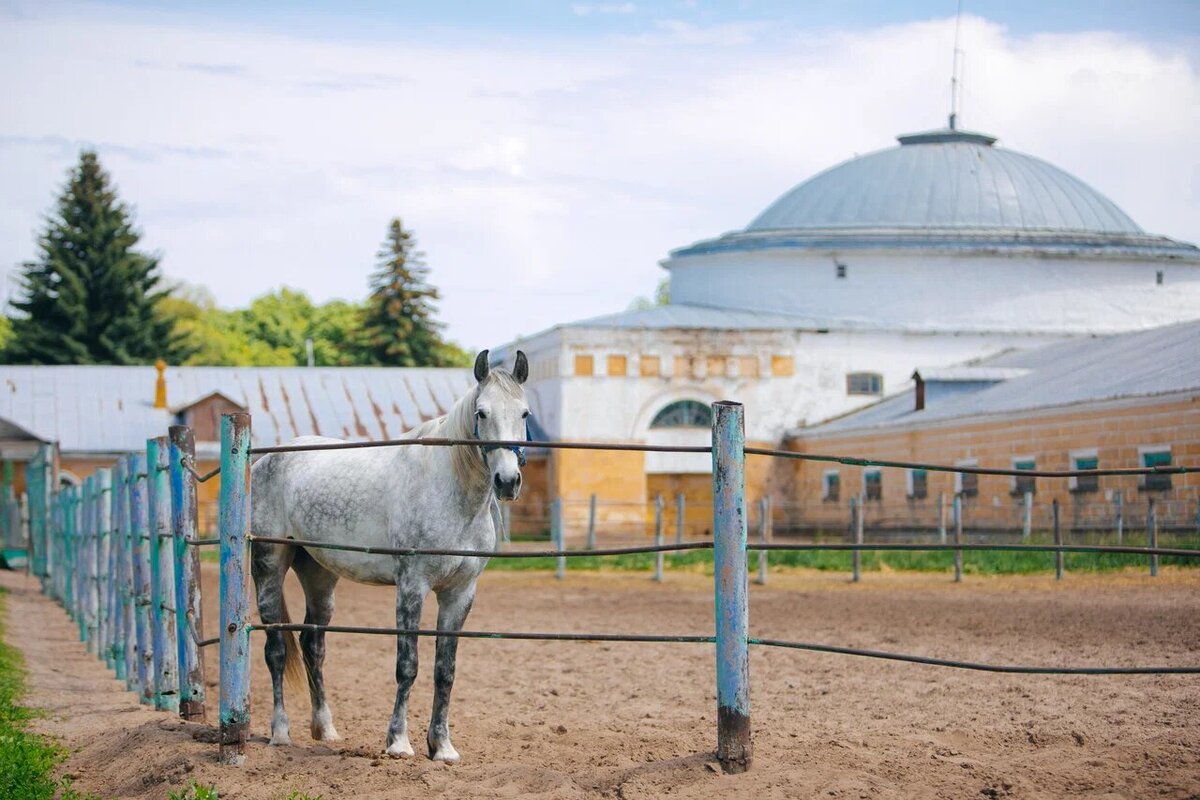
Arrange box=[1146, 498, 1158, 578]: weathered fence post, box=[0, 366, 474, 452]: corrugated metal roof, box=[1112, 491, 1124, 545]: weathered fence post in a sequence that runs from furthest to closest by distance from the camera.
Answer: box=[0, 366, 474, 452]: corrugated metal roof, box=[1112, 491, 1124, 545]: weathered fence post, box=[1146, 498, 1158, 578]: weathered fence post

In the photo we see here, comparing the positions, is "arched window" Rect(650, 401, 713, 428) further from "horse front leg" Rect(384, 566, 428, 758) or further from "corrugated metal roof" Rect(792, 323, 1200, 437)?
"horse front leg" Rect(384, 566, 428, 758)

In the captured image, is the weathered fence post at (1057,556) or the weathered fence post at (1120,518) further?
the weathered fence post at (1120,518)

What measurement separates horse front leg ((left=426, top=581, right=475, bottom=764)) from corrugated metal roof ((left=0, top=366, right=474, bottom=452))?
35366 millimetres

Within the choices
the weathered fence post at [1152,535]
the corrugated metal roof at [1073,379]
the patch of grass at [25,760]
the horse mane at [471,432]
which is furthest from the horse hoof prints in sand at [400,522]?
the corrugated metal roof at [1073,379]

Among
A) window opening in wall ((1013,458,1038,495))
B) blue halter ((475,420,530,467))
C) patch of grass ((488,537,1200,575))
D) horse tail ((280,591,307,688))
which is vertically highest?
blue halter ((475,420,530,467))

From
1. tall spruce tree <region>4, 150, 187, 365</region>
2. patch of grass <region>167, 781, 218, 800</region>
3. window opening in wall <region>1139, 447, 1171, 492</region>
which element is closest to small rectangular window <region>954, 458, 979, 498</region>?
window opening in wall <region>1139, 447, 1171, 492</region>

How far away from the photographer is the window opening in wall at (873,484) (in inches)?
1425

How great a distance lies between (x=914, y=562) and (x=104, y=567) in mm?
15250

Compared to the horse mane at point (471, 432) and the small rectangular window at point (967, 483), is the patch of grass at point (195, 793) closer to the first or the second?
the horse mane at point (471, 432)

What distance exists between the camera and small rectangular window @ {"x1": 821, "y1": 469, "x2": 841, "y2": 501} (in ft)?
127

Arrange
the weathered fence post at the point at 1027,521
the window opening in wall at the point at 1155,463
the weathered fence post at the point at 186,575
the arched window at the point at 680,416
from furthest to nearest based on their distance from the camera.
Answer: the arched window at the point at 680,416
the weathered fence post at the point at 1027,521
the window opening in wall at the point at 1155,463
the weathered fence post at the point at 186,575

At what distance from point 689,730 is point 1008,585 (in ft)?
43.6

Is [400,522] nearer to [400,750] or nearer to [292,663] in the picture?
[400,750]

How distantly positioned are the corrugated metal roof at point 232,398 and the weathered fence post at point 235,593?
35541 millimetres
